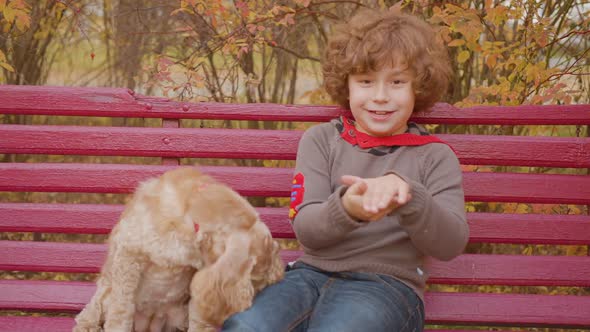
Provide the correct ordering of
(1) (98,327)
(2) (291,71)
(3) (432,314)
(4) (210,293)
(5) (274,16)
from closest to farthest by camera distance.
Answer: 1. (4) (210,293)
2. (1) (98,327)
3. (3) (432,314)
4. (5) (274,16)
5. (2) (291,71)

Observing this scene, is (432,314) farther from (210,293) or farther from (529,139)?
(210,293)

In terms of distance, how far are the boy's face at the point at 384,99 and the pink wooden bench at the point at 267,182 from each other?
16.1 inches

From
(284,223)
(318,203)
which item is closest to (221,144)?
(284,223)

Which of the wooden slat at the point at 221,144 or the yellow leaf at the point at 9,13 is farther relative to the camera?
the yellow leaf at the point at 9,13

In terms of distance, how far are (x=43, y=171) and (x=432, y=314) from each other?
1.90 meters

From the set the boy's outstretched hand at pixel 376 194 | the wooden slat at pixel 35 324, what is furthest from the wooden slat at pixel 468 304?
the boy's outstretched hand at pixel 376 194

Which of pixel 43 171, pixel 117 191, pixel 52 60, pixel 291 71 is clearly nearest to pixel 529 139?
pixel 117 191

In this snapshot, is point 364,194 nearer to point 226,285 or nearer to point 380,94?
point 226,285

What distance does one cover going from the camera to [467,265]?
131 inches

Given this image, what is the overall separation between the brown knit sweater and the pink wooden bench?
40cm

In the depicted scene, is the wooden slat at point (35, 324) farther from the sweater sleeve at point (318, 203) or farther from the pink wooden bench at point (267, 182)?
the sweater sleeve at point (318, 203)

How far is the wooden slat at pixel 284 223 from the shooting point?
129 inches

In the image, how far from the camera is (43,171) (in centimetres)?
329

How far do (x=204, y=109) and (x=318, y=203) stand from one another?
0.86 metres
